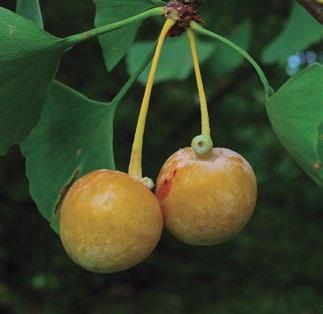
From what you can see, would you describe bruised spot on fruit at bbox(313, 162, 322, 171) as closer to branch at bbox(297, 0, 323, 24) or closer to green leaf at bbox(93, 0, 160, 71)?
branch at bbox(297, 0, 323, 24)

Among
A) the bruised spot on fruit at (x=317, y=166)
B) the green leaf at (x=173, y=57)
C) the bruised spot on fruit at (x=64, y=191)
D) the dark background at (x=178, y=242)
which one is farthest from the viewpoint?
the dark background at (x=178, y=242)

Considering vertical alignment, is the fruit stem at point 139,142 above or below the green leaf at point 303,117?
below

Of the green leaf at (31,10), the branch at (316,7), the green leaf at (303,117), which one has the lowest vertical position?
the green leaf at (31,10)

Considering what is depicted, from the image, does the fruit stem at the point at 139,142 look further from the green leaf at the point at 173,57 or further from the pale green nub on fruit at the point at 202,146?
the green leaf at the point at 173,57

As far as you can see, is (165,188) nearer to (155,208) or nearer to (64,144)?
(155,208)

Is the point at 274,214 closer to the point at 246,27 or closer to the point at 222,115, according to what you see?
the point at 222,115

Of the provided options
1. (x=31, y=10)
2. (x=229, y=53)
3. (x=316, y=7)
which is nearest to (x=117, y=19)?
(x=31, y=10)

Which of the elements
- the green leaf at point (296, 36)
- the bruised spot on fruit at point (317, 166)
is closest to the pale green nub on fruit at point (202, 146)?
the bruised spot on fruit at point (317, 166)
